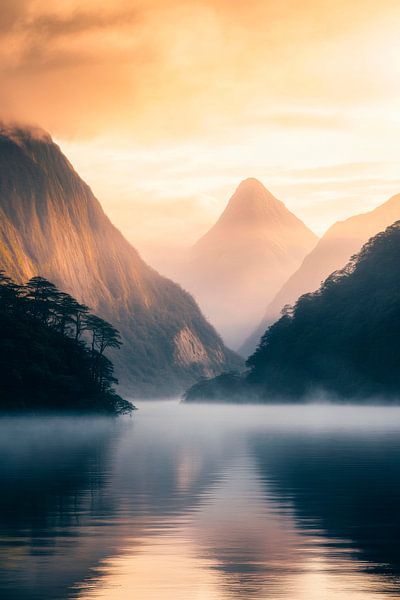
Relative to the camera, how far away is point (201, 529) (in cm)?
3172

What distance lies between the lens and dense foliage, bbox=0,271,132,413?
148m

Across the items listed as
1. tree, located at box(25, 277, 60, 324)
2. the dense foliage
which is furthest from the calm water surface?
tree, located at box(25, 277, 60, 324)

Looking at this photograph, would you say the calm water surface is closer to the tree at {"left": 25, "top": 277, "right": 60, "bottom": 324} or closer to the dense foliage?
the dense foliage

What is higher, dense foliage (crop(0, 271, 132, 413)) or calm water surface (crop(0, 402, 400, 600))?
dense foliage (crop(0, 271, 132, 413))

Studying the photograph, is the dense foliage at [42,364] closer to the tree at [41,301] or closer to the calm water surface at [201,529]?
the tree at [41,301]

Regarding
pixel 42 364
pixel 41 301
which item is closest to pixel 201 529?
pixel 42 364

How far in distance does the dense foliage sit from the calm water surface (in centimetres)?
8524

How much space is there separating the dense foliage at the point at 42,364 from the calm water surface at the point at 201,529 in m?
85.2

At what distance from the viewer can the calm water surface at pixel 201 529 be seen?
76.3ft

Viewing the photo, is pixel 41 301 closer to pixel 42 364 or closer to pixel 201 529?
pixel 42 364

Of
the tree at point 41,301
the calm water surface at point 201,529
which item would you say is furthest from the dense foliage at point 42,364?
the calm water surface at point 201,529

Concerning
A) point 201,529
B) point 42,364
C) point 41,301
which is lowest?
point 201,529

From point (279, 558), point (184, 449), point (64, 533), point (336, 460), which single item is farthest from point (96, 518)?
point (184, 449)

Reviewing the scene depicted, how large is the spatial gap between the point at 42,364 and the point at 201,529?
122169 mm
